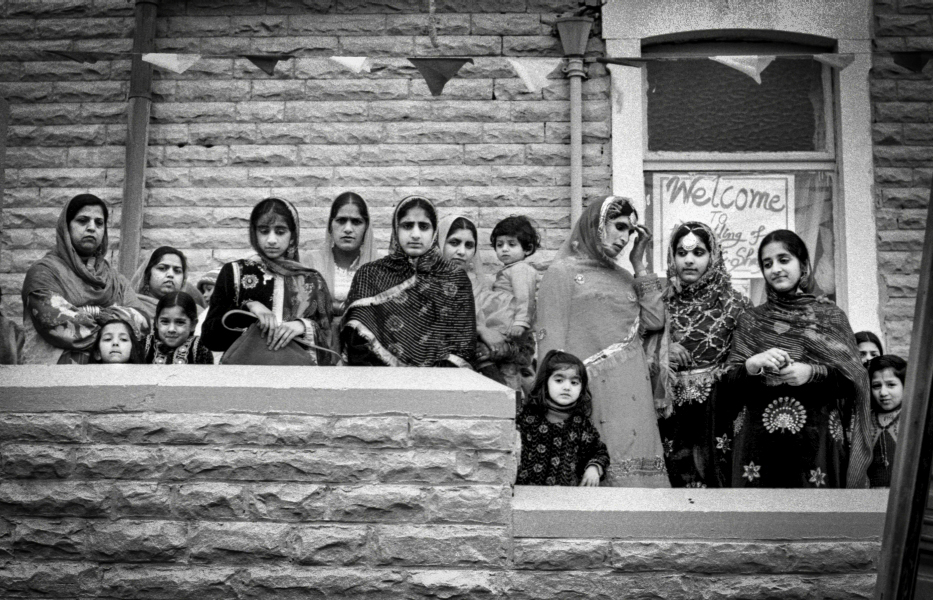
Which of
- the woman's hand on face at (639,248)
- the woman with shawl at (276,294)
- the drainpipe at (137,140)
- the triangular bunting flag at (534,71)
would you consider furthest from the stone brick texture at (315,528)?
the drainpipe at (137,140)

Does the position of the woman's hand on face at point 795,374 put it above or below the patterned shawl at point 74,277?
below

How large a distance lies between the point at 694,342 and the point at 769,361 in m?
0.63

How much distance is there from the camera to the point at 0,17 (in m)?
8.02

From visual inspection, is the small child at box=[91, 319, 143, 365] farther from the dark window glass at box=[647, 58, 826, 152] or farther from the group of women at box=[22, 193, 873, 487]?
the dark window glass at box=[647, 58, 826, 152]

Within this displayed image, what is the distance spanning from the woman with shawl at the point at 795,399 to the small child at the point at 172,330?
2.63 metres

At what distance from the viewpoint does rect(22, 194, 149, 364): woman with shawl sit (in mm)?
5422

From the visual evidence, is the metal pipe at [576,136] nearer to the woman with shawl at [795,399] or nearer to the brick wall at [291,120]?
the brick wall at [291,120]

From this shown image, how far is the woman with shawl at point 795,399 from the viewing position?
4.92 m

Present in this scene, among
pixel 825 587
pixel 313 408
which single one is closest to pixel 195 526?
pixel 313 408

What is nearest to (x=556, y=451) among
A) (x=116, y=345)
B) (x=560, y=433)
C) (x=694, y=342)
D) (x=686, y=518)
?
(x=560, y=433)

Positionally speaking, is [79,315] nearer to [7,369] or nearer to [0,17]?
[7,369]

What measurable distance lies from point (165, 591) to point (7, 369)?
4.00ft

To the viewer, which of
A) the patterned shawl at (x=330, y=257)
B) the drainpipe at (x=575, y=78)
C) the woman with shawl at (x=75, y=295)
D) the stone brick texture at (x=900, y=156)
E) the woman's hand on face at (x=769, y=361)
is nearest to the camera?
the woman's hand on face at (x=769, y=361)

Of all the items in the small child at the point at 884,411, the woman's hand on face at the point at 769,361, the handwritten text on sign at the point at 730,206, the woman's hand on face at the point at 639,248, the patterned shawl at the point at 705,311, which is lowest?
the small child at the point at 884,411
